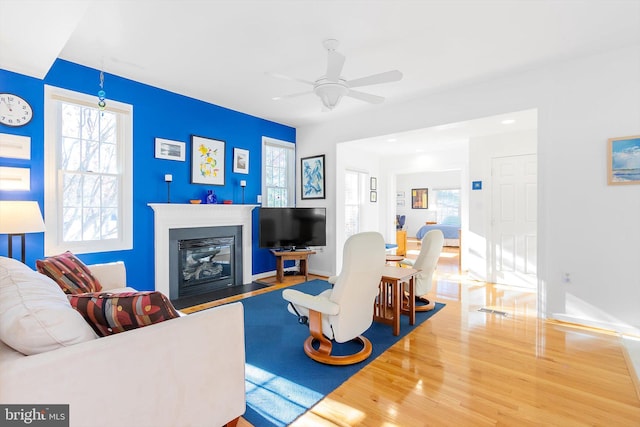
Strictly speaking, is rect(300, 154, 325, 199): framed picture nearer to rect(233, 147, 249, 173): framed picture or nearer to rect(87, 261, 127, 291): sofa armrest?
rect(233, 147, 249, 173): framed picture

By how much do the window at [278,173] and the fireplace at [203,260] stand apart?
98 centimetres

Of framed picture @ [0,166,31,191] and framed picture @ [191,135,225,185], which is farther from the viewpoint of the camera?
framed picture @ [191,135,225,185]

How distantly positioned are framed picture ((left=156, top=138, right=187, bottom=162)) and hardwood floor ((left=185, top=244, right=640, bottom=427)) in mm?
3471

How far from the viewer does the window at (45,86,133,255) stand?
3.24 m

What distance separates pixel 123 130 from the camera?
12.5 ft

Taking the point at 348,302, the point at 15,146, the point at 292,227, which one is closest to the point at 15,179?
the point at 15,146

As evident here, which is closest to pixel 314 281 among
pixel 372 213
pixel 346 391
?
pixel 372 213

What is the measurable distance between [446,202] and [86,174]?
1085 cm

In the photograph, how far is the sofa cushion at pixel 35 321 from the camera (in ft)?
3.81

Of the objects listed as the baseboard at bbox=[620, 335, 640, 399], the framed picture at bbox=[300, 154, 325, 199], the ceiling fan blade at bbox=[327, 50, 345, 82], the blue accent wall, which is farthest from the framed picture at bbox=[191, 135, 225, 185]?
the baseboard at bbox=[620, 335, 640, 399]

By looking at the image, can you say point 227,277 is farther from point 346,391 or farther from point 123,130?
point 346,391

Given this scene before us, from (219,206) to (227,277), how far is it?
3.69ft

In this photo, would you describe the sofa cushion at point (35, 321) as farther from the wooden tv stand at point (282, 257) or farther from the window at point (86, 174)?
the wooden tv stand at point (282, 257)

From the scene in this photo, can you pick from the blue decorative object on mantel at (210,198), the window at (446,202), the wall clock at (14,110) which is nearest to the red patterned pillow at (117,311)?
the wall clock at (14,110)
